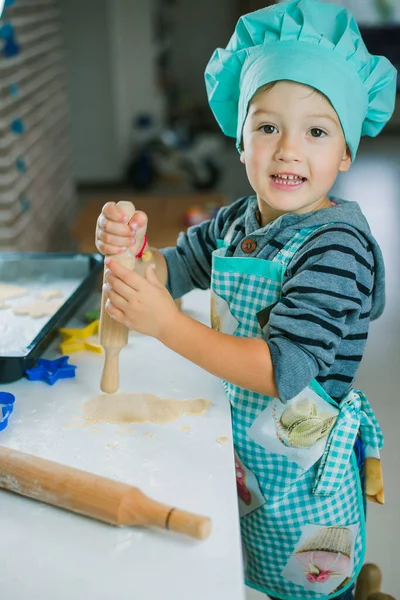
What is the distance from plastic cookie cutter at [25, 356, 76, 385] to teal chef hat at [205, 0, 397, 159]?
14.0 inches

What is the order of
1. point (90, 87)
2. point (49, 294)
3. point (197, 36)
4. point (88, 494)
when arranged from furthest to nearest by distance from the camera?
point (197, 36) < point (90, 87) < point (49, 294) < point (88, 494)

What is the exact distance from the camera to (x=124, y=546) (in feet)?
1.89

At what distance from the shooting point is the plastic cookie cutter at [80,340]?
946 millimetres

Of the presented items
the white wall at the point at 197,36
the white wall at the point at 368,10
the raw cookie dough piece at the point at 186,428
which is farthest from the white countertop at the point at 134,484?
the white wall at the point at 368,10

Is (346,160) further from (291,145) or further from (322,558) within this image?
(322,558)

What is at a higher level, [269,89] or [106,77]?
[269,89]

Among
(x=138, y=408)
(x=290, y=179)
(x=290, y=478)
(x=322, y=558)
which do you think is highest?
(x=290, y=179)

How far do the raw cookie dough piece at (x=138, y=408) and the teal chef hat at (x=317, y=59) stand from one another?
33 cm

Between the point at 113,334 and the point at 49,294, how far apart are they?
1.26ft

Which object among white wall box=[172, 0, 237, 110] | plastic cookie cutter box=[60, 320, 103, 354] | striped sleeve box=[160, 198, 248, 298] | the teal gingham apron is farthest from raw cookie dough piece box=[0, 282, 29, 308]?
white wall box=[172, 0, 237, 110]

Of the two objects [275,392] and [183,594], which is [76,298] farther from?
[183,594]

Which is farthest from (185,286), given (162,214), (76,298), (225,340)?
(162,214)

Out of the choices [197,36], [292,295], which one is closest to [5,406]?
[292,295]

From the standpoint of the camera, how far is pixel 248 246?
2.83 ft
